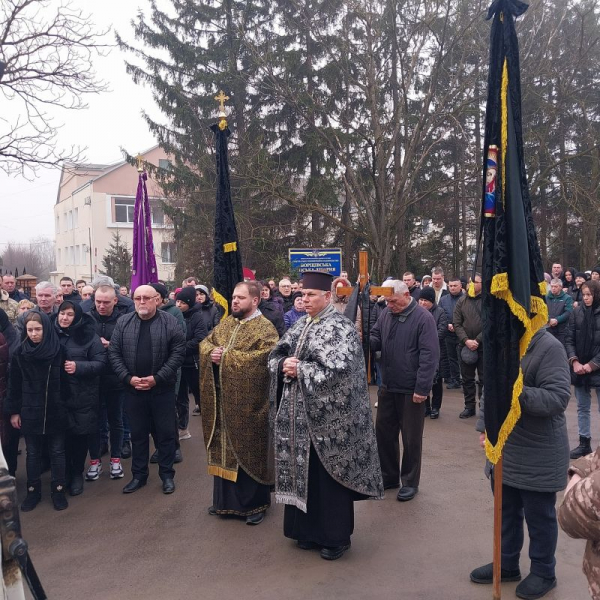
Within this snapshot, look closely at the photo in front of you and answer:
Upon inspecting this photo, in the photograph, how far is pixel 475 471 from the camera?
20.9ft

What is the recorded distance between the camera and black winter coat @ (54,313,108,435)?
588 centimetres

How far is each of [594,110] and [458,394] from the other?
52.3 feet

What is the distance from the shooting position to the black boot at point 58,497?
5676 millimetres

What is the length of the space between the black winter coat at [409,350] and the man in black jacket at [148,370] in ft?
6.84

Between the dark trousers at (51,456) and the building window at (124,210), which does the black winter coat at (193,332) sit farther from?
the building window at (124,210)

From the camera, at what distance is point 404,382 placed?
5734 mm

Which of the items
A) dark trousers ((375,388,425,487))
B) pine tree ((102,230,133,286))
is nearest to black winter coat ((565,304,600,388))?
dark trousers ((375,388,425,487))

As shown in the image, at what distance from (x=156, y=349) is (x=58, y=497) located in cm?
167

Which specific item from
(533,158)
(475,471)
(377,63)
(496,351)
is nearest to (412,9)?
(377,63)

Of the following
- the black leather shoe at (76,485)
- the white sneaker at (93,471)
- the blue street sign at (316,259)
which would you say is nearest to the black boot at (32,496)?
the black leather shoe at (76,485)

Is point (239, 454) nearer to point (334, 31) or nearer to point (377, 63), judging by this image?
point (377, 63)

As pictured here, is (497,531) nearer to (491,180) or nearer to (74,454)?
(491,180)

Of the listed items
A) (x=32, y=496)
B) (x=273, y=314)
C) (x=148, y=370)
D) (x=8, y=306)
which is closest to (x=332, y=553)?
(x=148, y=370)

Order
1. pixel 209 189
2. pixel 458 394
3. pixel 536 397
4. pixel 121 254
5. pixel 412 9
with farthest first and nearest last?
pixel 121 254, pixel 209 189, pixel 412 9, pixel 458 394, pixel 536 397
